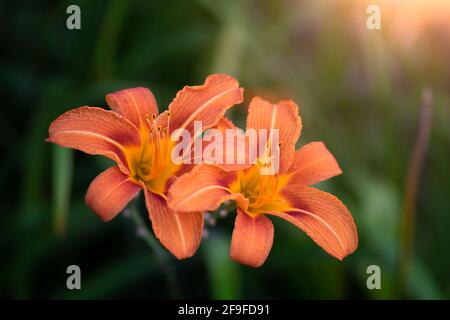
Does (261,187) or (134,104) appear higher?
(134,104)

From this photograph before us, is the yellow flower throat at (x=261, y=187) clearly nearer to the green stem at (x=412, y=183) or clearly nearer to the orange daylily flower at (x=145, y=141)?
the orange daylily flower at (x=145, y=141)

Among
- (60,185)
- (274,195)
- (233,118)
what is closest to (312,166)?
(274,195)

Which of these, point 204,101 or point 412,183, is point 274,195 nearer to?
point 204,101

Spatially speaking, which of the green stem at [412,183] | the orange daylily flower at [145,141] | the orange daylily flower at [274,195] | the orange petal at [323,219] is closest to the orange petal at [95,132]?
the orange daylily flower at [145,141]

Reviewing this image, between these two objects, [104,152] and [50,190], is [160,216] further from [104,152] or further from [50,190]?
[50,190]

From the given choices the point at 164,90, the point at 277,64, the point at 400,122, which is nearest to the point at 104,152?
the point at 164,90

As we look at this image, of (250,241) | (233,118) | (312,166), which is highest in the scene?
(233,118)

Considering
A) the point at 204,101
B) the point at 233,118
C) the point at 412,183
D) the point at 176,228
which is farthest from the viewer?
the point at 233,118
